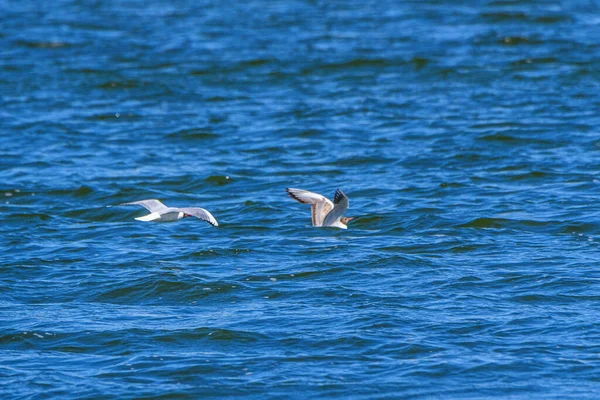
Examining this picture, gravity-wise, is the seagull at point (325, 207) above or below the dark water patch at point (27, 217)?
above

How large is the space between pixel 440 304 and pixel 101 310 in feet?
10.3

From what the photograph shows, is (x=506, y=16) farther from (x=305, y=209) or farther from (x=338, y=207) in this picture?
(x=338, y=207)

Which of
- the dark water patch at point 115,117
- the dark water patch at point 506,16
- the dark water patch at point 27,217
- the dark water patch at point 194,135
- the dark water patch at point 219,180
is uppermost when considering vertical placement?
the dark water patch at point 506,16

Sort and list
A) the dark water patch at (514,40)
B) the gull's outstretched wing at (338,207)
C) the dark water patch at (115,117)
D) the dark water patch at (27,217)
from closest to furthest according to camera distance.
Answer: the gull's outstretched wing at (338,207), the dark water patch at (27,217), the dark water patch at (115,117), the dark water patch at (514,40)

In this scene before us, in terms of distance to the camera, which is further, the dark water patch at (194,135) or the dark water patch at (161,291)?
the dark water patch at (194,135)

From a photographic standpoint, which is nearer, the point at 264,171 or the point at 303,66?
the point at 264,171

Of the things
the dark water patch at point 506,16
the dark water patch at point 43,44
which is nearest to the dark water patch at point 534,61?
the dark water patch at point 506,16

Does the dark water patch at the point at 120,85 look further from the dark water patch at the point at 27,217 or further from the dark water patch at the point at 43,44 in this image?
the dark water patch at the point at 27,217

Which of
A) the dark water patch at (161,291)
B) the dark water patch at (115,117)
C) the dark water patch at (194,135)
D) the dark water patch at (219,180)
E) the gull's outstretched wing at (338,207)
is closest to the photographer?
the dark water patch at (161,291)

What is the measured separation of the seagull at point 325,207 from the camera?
12.2 metres

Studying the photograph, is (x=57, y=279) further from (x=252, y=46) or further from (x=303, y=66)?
(x=252, y=46)

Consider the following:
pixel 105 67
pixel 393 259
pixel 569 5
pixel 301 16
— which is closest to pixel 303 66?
pixel 105 67

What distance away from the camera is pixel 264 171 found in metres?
16.0

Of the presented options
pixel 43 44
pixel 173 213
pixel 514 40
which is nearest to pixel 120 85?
pixel 43 44
